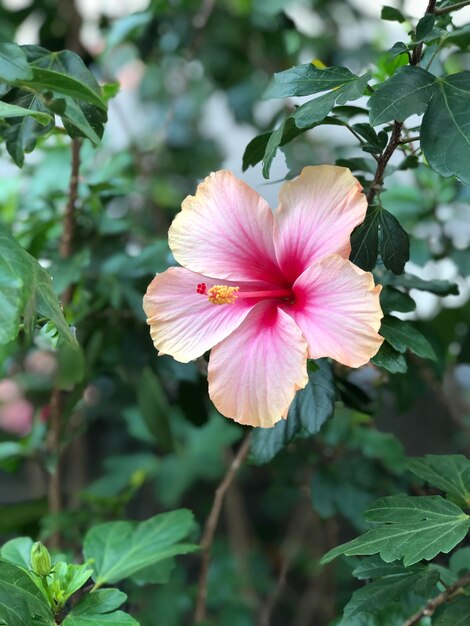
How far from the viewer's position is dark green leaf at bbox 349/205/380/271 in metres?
0.73

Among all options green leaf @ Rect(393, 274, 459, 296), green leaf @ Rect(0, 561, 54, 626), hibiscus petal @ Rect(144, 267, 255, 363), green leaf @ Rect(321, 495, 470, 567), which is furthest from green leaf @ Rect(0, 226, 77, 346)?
green leaf @ Rect(393, 274, 459, 296)

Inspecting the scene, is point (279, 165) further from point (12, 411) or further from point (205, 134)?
point (205, 134)

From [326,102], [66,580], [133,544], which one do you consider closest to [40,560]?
[66,580]

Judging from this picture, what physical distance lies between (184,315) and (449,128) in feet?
0.96

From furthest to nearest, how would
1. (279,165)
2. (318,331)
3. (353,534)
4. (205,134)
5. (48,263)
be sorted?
1. (205,134)
2. (353,534)
3. (48,263)
4. (279,165)
5. (318,331)

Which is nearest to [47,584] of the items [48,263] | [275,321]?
[275,321]

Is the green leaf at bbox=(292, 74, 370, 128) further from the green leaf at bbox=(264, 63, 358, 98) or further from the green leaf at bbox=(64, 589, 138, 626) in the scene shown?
the green leaf at bbox=(64, 589, 138, 626)

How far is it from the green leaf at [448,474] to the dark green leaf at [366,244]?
204 millimetres

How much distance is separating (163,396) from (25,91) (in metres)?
0.63

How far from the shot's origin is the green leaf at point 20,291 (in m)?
0.57

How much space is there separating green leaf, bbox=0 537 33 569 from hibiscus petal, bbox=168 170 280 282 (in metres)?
0.36

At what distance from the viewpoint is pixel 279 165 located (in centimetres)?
91

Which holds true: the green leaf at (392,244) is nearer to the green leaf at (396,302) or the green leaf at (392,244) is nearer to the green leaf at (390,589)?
the green leaf at (396,302)

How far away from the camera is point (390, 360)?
71cm
